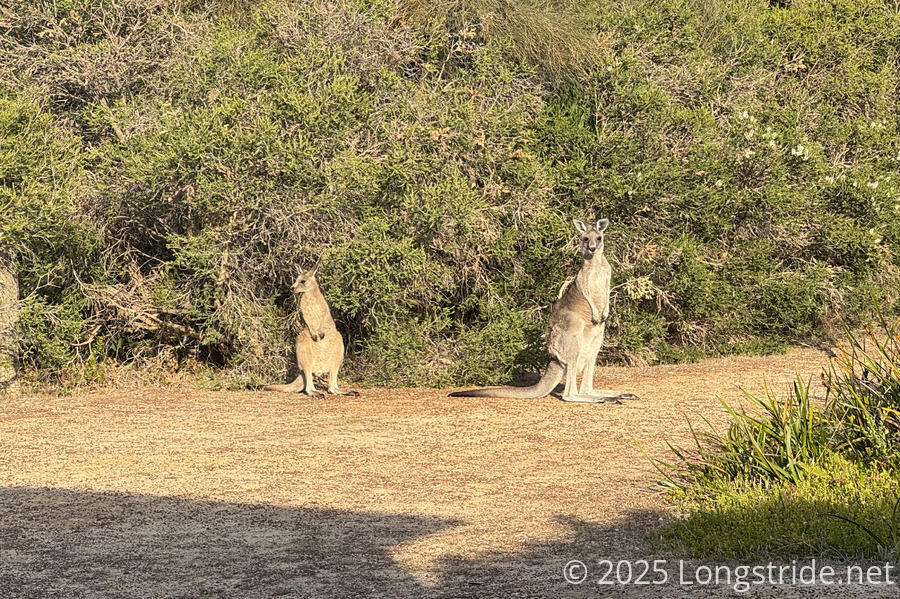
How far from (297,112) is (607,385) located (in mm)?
4262

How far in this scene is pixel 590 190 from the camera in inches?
512

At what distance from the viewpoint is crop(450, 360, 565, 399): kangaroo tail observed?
10828 mm

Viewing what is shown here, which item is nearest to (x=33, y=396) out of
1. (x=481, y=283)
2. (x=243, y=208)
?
(x=243, y=208)

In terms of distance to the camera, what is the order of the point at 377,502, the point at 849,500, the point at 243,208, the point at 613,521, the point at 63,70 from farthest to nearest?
the point at 63,70
the point at 243,208
the point at 377,502
the point at 613,521
the point at 849,500

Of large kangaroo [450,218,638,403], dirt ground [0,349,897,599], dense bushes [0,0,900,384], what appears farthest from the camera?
dense bushes [0,0,900,384]

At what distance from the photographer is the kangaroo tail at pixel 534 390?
10828 millimetres

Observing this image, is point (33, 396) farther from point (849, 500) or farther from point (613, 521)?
point (849, 500)

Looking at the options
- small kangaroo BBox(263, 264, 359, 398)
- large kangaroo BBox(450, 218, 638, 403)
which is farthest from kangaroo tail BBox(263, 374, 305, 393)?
large kangaroo BBox(450, 218, 638, 403)

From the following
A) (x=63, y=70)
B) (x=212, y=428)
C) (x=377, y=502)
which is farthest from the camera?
(x=63, y=70)

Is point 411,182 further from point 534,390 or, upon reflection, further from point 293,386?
point 534,390

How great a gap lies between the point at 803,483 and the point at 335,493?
280 centimetres

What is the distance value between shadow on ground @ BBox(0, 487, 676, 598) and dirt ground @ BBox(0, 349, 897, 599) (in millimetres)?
16

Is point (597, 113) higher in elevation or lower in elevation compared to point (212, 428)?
higher

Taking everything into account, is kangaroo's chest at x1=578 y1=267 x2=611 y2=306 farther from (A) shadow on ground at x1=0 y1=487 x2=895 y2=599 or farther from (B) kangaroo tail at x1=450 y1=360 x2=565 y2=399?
(A) shadow on ground at x1=0 y1=487 x2=895 y2=599
